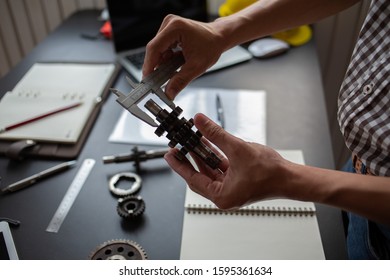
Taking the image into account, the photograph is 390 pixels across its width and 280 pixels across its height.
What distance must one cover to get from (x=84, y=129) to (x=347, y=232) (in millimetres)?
689

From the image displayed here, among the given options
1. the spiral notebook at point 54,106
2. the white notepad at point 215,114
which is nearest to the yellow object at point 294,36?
the white notepad at point 215,114

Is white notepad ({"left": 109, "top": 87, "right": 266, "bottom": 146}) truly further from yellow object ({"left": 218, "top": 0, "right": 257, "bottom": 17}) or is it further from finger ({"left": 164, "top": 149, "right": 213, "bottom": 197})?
yellow object ({"left": 218, "top": 0, "right": 257, "bottom": 17})

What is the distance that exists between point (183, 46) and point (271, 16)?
A: 228 mm

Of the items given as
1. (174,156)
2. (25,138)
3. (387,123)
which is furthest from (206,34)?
(25,138)

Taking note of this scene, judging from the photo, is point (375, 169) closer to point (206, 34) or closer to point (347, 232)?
point (347, 232)

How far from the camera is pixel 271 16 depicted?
2.71ft

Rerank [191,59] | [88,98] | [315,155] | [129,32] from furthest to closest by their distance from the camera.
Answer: [129,32], [88,98], [315,155], [191,59]

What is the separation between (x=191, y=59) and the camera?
755 millimetres

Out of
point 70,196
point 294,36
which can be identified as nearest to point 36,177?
point 70,196

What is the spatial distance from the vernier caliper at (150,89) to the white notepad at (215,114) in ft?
0.59

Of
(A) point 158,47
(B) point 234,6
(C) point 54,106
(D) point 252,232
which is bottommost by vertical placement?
(D) point 252,232

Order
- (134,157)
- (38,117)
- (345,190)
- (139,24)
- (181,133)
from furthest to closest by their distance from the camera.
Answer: (139,24) → (38,117) → (134,157) → (181,133) → (345,190)

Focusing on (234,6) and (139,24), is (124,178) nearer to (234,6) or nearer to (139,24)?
(139,24)

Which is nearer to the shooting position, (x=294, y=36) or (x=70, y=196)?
(x=70, y=196)
